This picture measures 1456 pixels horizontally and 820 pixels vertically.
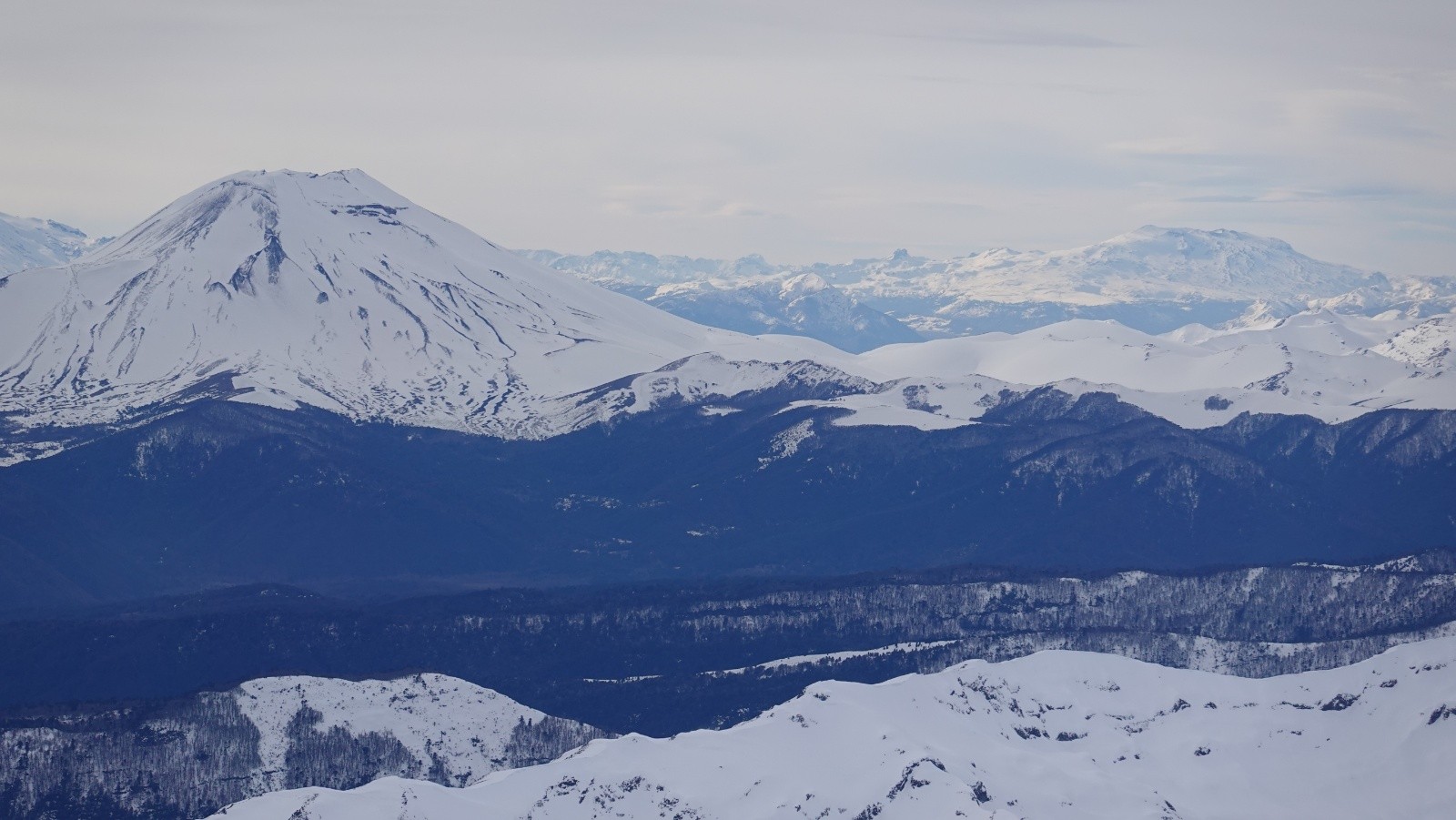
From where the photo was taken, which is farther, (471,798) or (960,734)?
(960,734)

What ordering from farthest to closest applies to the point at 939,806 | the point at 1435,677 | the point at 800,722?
the point at 1435,677
the point at 800,722
the point at 939,806

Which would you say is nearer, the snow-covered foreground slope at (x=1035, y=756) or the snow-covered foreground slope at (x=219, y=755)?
the snow-covered foreground slope at (x=1035, y=756)

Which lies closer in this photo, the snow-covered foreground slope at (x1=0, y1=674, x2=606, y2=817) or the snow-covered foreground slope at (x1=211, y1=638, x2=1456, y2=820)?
the snow-covered foreground slope at (x1=211, y1=638, x2=1456, y2=820)

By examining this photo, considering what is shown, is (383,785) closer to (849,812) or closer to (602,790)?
(602,790)

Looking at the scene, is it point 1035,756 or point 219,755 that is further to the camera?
point 219,755

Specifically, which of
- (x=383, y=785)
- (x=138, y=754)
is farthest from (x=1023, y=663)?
(x=138, y=754)

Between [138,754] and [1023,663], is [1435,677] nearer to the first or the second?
[1023,663]

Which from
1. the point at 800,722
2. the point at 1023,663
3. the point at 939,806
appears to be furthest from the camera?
the point at 1023,663
